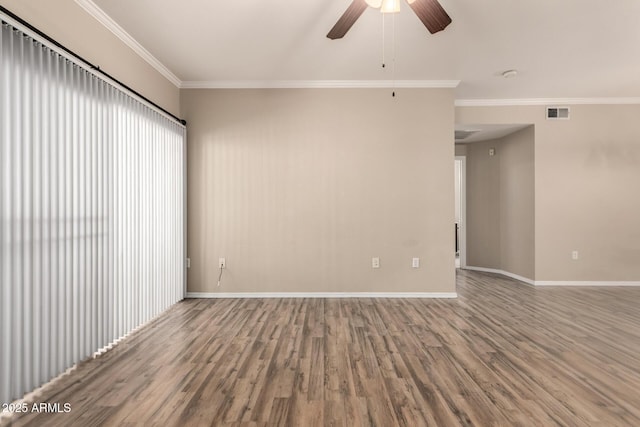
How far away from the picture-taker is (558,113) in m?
5.03

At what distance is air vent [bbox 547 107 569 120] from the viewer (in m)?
5.03

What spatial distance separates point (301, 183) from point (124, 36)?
→ 96.0 inches

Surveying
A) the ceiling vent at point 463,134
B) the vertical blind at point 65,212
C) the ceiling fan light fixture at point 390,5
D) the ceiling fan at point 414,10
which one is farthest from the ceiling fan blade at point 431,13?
the ceiling vent at point 463,134

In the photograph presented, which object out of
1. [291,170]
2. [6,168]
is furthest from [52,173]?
[291,170]

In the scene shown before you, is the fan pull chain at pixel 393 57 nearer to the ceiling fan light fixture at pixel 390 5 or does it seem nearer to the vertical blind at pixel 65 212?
the ceiling fan light fixture at pixel 390 5

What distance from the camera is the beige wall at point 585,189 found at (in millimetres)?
4984

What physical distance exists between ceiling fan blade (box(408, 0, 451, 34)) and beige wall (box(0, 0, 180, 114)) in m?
2.48

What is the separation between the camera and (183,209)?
167 inches

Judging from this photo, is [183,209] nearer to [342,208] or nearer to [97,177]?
[97,177]

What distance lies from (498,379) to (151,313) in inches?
129

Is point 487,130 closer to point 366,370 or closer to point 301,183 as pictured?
point 301,183

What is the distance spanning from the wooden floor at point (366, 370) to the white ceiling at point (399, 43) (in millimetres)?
2849

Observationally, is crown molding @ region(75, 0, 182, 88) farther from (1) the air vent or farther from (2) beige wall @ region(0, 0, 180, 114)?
(1) the air vent

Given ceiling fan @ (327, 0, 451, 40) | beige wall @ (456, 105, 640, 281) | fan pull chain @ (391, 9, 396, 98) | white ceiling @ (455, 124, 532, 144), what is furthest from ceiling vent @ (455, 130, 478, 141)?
ceiling fan @ (327, 0, 451, 40)
